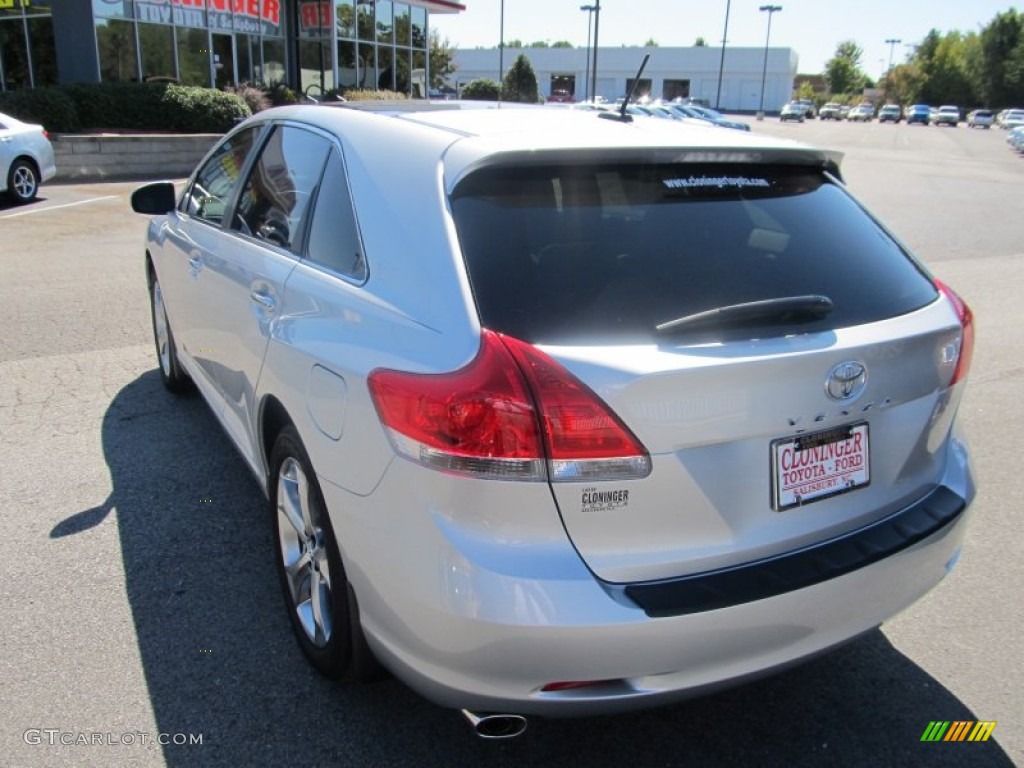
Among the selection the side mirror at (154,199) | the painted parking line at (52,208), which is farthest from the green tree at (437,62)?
the side mirror at (154,199)

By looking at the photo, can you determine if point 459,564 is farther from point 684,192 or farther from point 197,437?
point 197,437

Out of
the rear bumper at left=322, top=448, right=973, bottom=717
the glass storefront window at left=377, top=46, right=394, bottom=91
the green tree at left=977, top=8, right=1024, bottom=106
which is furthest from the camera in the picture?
the green tree at left=977, top=8, right=1024, bottom=106

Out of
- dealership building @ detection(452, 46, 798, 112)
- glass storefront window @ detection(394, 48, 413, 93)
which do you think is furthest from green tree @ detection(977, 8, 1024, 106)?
glass storefront window @ detection(394, 48, 413, 93)

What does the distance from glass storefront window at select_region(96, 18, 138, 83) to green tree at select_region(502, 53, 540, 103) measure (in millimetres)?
31245

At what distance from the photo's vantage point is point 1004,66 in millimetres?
98438

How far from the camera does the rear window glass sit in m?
2.18

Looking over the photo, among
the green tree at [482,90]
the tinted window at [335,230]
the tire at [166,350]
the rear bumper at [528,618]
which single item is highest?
the green tree at [482,90]

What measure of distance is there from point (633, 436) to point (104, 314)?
252 inches

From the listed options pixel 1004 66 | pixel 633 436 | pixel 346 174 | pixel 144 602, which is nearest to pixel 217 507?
pixel 144 602

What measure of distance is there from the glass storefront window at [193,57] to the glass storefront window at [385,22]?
8155 mm

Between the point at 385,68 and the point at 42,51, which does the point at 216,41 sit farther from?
the point at 385,68

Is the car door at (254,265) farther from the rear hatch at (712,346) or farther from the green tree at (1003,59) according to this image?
the green tree at (1003,59)

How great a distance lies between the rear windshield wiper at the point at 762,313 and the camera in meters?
2.17

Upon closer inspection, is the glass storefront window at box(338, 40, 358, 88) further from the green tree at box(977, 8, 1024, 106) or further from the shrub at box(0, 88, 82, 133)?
the green tree at box(977, 8, 1024, 106)
